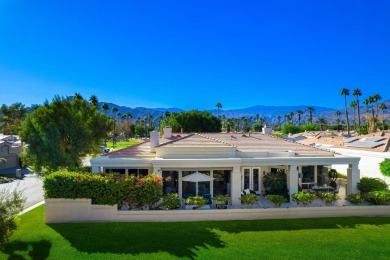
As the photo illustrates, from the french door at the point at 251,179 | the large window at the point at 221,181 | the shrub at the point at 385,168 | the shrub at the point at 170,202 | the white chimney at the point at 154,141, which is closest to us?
the shrub at the point at 170,202

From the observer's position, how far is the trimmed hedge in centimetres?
1778

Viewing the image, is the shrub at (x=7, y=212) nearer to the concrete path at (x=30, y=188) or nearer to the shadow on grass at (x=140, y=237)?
the shadow on grass at (x=140, y=237)

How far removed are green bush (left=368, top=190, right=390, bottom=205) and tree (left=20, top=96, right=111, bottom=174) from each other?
23.1m

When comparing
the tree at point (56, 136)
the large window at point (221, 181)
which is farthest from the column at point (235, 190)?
the tree at point (56, 136)

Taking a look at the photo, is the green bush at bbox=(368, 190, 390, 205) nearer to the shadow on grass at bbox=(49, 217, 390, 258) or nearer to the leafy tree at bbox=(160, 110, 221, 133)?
the shadow on grass at bbox=(49, 217, 390, 258)

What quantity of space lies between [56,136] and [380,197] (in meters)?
25.2

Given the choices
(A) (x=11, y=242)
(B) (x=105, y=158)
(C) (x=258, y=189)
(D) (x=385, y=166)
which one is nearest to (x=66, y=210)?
(A) (x=11, y=242)

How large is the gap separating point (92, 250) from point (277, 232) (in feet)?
33.4

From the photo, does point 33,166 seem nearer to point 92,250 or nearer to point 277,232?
point 92,250

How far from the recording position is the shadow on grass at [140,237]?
14.5 m

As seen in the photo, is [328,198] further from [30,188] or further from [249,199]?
[30,188]

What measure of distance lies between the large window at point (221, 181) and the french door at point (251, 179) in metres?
1.96

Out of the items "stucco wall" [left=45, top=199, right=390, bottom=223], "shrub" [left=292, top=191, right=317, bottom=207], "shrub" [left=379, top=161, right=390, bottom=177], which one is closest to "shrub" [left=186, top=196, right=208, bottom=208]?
"stucco wall" [left=45, top=199, right=390, bottom=223]

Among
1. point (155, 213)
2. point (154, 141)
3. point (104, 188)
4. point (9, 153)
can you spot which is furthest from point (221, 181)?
point (9, 153)
